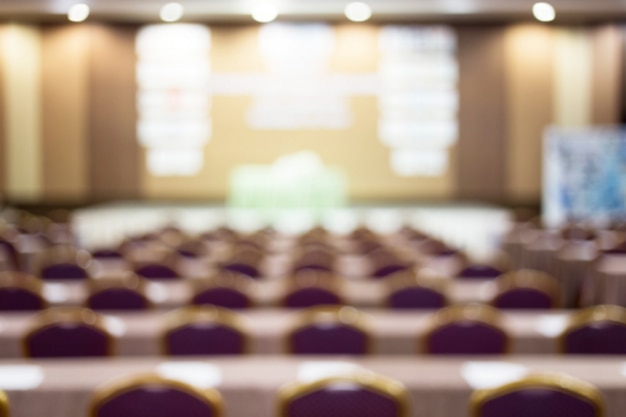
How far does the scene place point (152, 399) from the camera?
11.6 ft

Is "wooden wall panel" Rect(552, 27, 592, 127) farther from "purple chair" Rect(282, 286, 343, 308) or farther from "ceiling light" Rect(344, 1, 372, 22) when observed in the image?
"purple chair" Rect(282, 286, 343, 308)

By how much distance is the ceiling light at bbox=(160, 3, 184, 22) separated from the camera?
1725 cm

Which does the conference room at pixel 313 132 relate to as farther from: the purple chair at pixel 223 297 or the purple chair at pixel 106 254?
the purple chair at pixel 223 297

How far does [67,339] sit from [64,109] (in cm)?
1534

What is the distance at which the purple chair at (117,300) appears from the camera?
6941 mm

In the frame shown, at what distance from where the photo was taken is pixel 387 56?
19.9 m

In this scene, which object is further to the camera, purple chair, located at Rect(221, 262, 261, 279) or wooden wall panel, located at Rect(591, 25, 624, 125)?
wooden wall panel, located at Rect(591, 25, 624, 125)

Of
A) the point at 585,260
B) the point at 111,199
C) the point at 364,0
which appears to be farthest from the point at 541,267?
the point at 111,199

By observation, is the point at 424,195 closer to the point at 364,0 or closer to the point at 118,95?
the point at 364,0

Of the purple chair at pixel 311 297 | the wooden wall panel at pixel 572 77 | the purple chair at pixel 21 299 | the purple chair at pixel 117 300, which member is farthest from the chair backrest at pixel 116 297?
the wooden wall panel at pixel 572 77

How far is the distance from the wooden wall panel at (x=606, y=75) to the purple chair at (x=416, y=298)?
13886 mm

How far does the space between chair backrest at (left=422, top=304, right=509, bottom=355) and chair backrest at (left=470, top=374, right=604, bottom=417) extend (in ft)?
5.70

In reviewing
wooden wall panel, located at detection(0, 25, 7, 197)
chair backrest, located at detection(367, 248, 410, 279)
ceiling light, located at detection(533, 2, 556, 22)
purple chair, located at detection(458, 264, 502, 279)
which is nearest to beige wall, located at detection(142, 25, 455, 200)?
wooden wall panel, located at detection(0, 25, 7, 197)

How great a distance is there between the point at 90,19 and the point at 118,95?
1605 mm
